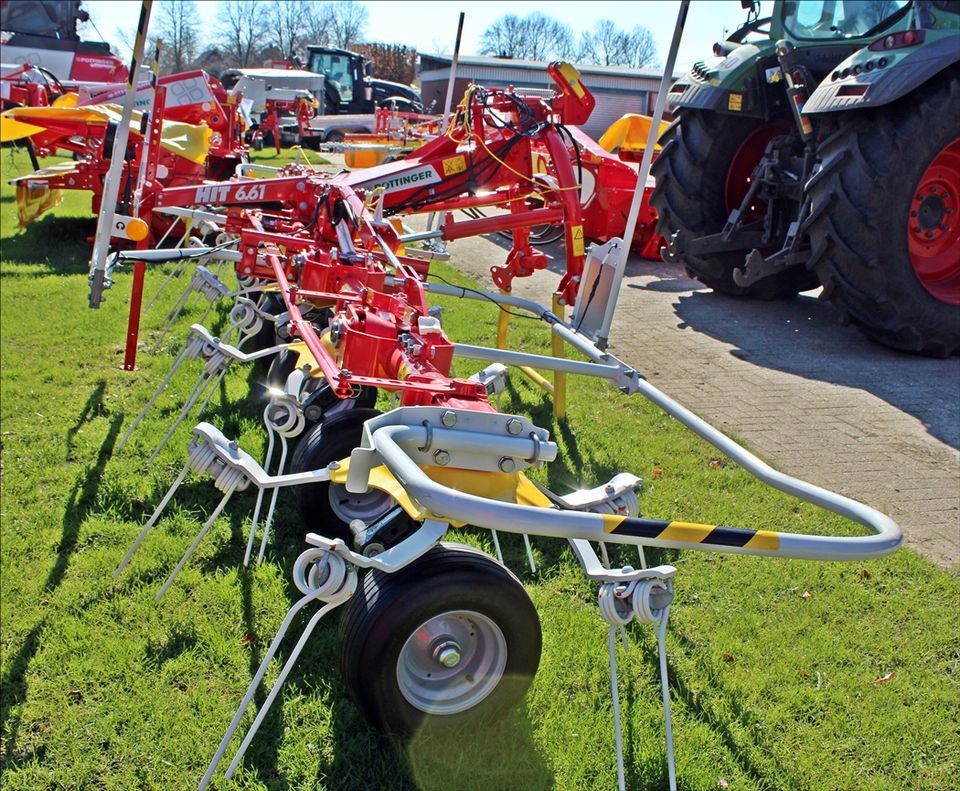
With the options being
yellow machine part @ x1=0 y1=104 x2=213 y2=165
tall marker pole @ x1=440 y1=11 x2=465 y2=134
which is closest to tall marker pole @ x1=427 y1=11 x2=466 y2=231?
tall marker pole @ x1=440 y1=11 x2=465 y2=134

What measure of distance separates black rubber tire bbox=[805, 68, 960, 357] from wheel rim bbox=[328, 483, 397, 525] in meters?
3.56

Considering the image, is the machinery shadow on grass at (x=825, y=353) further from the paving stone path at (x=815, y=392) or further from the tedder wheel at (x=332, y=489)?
the tedder wheel at (x=332, y=489)

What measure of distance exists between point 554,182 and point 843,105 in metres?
1.99

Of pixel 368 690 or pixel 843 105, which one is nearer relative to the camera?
pixel 368 690

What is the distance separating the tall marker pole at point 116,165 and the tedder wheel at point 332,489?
1420mm

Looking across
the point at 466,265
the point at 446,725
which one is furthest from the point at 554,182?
the point at 466,265

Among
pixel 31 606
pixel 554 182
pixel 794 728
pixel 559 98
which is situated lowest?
pixel 31 606

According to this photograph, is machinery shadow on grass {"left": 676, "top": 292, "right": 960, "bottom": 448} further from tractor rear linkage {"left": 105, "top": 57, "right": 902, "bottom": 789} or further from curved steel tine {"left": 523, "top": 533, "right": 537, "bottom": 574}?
curved steel tine {"left": 523, "top": 533, "right": 537, "bottom": 574}

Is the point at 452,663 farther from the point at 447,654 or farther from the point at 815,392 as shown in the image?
the point at 815,392

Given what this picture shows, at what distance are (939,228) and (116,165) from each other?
5.45 metres

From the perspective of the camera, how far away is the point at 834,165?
546 centimetres

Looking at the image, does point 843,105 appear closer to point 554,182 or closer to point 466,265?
point 554,182

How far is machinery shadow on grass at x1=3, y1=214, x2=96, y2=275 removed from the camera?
8706mm

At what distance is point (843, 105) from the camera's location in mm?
5379
